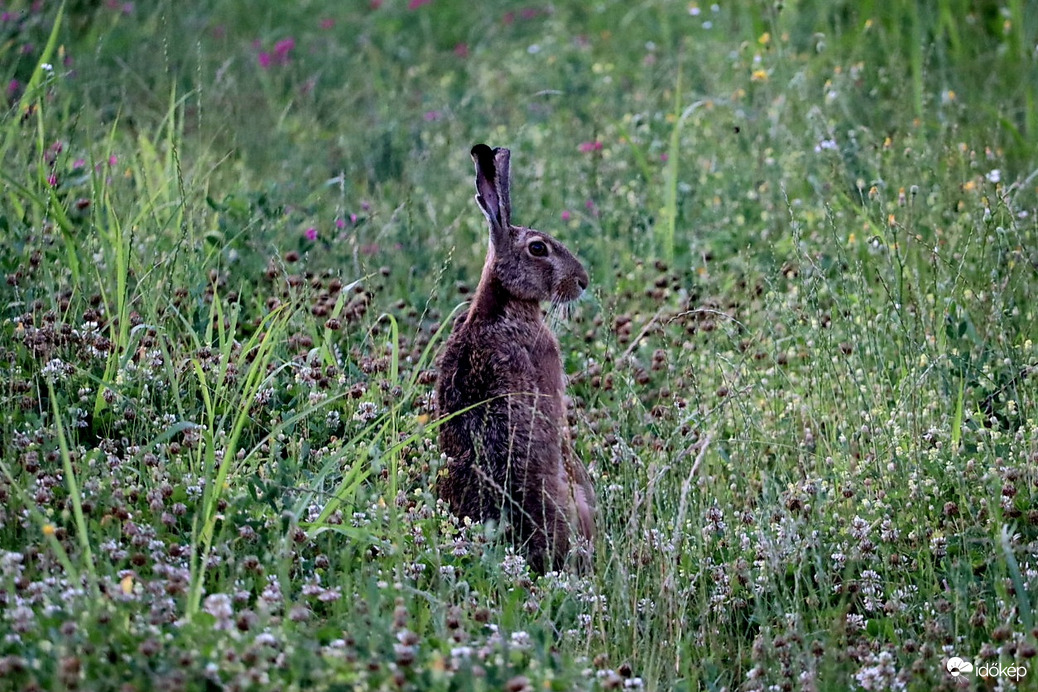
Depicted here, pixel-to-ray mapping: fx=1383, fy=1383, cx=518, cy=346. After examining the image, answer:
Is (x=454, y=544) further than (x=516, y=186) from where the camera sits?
No

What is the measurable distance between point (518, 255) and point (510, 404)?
3.12ft

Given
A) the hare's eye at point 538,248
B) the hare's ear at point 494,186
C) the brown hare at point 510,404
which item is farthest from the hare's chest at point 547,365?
the hare's ear at point 494,186

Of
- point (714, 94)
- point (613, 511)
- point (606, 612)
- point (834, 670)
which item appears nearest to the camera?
point (834, 670)

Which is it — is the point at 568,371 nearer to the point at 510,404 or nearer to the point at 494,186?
the point at 494,186

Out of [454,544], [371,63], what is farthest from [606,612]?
[371,63]

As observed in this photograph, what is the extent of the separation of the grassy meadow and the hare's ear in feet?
2.13

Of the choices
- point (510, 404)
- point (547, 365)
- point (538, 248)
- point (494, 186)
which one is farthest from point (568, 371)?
point (510, 404)

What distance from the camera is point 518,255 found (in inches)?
235

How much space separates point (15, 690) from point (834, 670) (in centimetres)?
212

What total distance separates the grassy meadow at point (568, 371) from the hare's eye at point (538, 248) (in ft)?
1.40

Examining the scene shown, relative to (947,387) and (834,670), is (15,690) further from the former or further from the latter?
(947,387)

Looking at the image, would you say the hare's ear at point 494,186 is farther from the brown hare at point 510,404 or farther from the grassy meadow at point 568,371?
the grassy meadow at point 568,371

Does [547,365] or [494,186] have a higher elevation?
[494,186]

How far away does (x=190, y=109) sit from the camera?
9.70 meters
